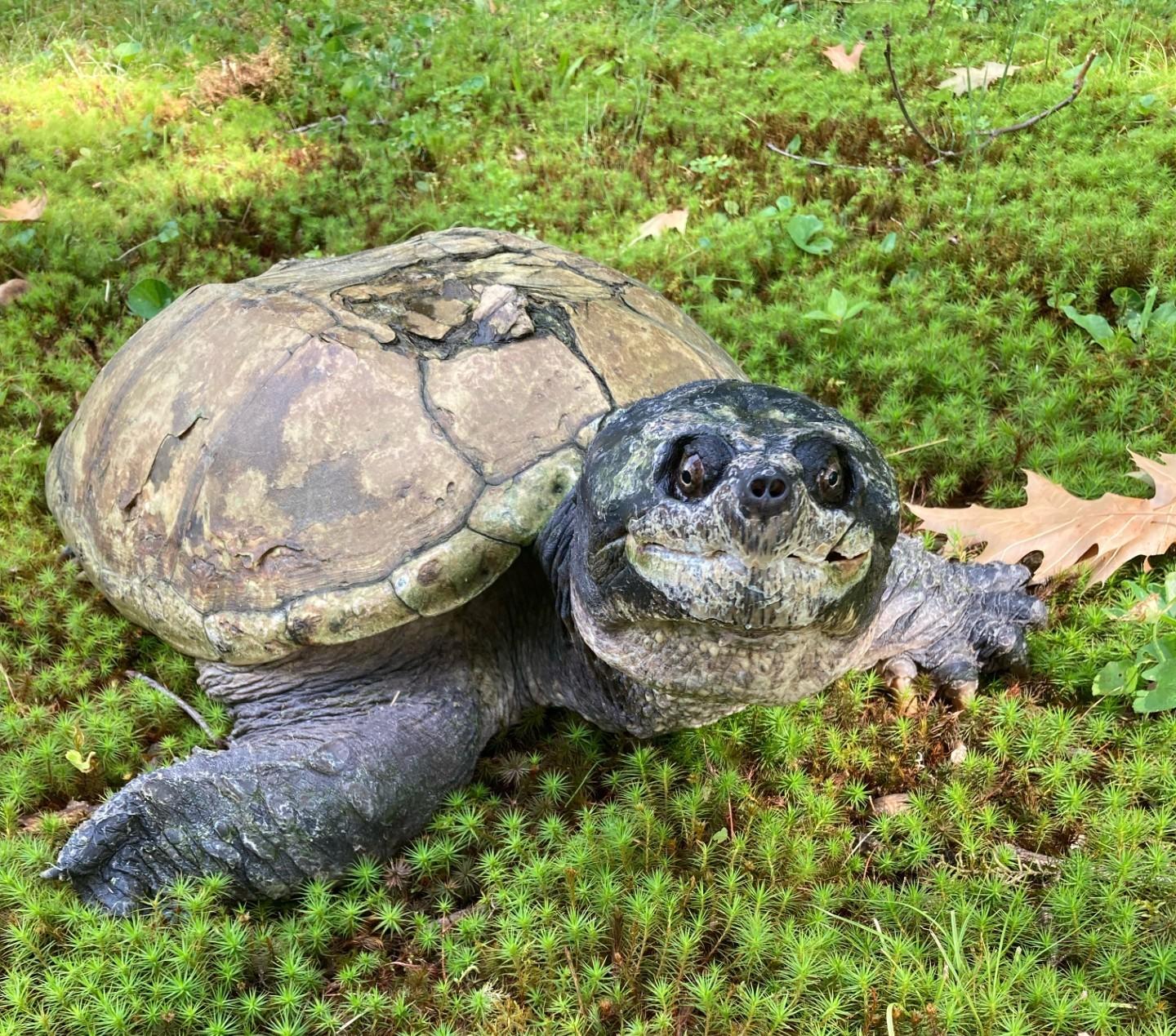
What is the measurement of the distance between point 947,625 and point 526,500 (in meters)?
1.25

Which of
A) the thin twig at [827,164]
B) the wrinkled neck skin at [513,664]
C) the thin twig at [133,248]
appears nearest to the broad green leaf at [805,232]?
the thin twig at [827,164]

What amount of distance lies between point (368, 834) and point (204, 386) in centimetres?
141

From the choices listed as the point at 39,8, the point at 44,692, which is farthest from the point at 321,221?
the point at 39,8

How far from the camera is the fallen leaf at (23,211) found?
525cm

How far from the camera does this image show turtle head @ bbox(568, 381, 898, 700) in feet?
5.83

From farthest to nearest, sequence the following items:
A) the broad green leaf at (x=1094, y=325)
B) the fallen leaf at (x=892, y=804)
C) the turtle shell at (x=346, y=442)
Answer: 1. the broad green leaf at (x=1094, y=325)
2. the turtle shell at (x=346, y=442)
3. the fallen leaf at (x=892, y=804)

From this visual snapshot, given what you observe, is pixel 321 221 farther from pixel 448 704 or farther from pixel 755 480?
pixel 755 480

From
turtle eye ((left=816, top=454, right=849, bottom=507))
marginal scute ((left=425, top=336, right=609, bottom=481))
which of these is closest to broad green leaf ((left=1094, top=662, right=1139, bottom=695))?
turtle eye ((left=816, top=454, right=849, bottom=507))

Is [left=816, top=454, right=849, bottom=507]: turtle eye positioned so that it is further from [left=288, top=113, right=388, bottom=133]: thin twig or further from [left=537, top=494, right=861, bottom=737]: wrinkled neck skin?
[left=288, top=113, right=388, bottom=133]: thin twig

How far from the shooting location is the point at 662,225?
5141 millimetres

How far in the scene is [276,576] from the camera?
264cm

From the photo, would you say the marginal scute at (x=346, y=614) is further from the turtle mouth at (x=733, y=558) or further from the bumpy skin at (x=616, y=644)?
the turtle mouth at (x=733, y=558)

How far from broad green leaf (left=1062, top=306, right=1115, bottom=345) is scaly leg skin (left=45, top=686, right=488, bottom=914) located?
3147 millimetres

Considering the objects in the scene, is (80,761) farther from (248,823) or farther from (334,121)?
(334,121)
